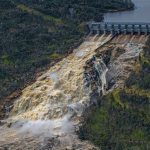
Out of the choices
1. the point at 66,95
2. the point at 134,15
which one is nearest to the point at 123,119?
the point at 66,95

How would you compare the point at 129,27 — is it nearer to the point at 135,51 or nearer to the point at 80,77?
the point at 135,51

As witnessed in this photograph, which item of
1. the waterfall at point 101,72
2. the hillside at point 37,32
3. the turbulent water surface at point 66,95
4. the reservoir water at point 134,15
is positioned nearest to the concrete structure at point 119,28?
the turbulent water surface at point 66,95

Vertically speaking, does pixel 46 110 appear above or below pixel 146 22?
below

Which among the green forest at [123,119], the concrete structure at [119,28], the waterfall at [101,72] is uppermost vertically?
the concrete structure at [119,28]

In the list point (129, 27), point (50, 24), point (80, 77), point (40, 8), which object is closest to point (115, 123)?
point (80, 77)

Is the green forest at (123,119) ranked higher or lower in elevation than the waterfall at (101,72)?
lower

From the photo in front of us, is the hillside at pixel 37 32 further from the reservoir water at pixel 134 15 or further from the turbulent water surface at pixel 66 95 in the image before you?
the turbulent water surface at pixel 66 95
